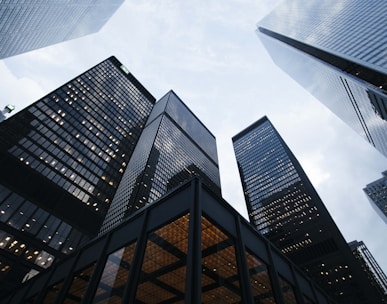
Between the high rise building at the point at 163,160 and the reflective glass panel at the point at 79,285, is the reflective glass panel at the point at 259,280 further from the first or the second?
the high rise building at the point at 163,160

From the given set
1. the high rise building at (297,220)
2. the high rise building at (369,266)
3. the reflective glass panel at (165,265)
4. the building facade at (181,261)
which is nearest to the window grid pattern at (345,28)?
the building facade at (181,261)

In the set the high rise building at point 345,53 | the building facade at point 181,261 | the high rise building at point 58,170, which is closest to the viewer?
the building facade at point 181,261

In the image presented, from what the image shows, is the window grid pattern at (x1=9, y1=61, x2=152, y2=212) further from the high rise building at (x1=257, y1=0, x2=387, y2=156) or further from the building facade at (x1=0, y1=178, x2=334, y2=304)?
the high rise building at (x1=257, y1=0, x2=387, y2=156)

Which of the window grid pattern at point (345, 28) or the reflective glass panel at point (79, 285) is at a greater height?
the window grid pattern at point (345, 28)

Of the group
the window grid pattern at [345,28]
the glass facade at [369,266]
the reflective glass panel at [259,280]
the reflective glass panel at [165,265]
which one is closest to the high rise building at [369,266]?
the glass facade at [369,266]

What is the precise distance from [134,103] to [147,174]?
182 ft

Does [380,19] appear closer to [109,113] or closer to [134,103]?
[109,113]

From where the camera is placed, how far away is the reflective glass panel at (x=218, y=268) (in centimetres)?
1138

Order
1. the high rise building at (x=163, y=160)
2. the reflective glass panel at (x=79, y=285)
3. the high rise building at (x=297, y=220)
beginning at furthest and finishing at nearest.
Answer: the high rise building at (x=297, y=220), the high rise building at (x=163, y=160), the reflective glass panel at (x=79, y=285)

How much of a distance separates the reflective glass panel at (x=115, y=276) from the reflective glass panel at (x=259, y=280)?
6.35m

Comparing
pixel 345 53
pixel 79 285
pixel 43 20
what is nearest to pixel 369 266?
pixel 345 53

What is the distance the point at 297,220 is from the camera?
12612 cm

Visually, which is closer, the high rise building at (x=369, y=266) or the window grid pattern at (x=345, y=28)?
the window grid pattern at (x=345, y=28)

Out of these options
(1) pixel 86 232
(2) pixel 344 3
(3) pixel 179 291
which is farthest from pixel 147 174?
(2) pixel 344 3
